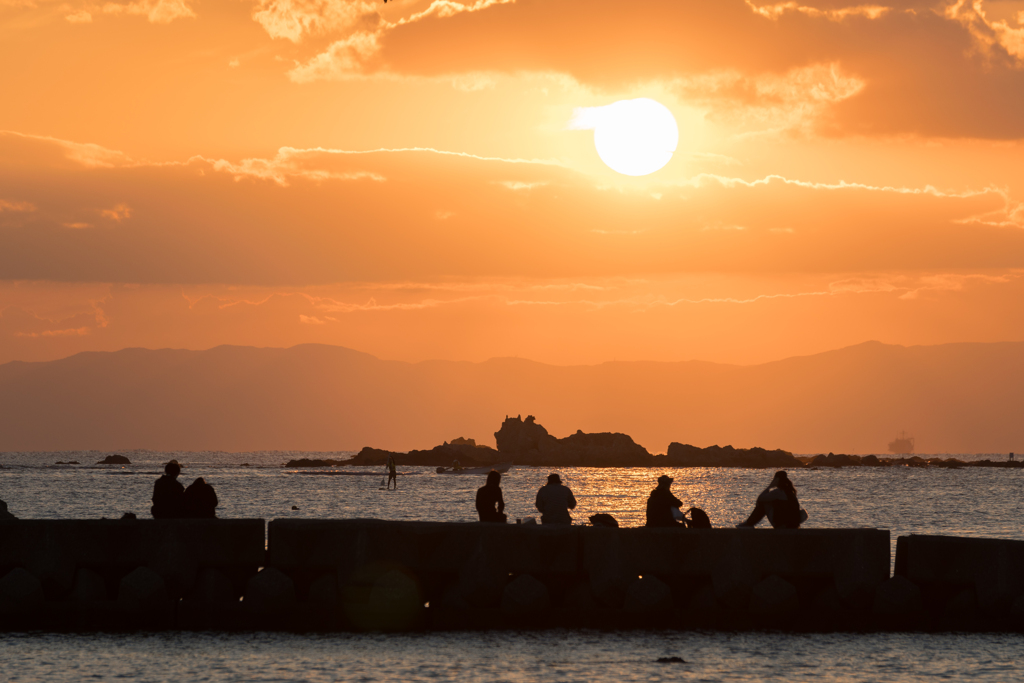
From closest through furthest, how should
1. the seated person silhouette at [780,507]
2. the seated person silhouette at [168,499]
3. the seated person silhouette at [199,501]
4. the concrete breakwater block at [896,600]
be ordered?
the concrete breakwater block at [896,600]
the seated person silhouette at [780,507]
the seated person silhouette at [168,499]
the seated person silhouette at [199,501]

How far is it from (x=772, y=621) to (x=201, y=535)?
9.03 metres

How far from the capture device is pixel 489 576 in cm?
1747

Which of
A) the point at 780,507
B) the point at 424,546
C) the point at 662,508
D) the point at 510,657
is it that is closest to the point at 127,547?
the point at 424,546

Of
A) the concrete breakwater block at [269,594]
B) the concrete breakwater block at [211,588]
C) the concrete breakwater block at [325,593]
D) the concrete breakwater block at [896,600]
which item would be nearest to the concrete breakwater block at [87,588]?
the concrete breakwater block at [211,588]

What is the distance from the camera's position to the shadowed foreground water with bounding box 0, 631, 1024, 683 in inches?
571

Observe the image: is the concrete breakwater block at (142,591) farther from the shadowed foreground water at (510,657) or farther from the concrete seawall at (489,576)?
the shadowed foreground water at (510,657)

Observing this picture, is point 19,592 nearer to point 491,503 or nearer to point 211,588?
point 211,588

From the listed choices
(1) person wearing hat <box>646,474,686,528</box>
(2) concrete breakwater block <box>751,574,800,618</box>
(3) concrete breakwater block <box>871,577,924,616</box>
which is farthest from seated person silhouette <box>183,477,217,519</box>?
(3) concrete breakwater block <box>871,577,924,616</box>

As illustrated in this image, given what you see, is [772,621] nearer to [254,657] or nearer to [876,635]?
[876,635]

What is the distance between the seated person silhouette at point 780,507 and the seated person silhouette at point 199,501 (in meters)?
8.79

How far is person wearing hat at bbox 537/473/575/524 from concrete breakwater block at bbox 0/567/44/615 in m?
8.00

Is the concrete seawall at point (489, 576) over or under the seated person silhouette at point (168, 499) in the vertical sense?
under

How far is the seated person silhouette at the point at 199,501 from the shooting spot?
730 inches

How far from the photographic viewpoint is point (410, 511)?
60.4 metres
